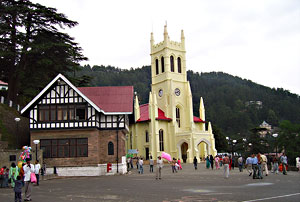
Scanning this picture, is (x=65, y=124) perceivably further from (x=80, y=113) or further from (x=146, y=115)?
(x=146, y=115)

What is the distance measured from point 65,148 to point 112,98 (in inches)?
241

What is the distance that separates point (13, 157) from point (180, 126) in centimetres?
3990

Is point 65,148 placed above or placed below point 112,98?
below

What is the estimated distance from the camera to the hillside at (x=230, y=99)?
433 ft

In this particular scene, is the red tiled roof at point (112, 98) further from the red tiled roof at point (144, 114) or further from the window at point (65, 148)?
the red tiled roof at point (144, 114)

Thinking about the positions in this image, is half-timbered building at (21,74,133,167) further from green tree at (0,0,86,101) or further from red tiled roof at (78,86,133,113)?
green tree at (0,0,86,101)

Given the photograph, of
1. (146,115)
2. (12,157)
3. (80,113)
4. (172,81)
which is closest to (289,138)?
(172,81)

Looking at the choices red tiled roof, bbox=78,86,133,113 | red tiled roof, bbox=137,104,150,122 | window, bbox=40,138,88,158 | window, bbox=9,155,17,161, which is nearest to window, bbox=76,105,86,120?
red tiled roof, bbox=78,86,133,113

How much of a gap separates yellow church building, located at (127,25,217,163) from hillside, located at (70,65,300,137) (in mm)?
56401

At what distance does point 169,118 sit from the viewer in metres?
59.9

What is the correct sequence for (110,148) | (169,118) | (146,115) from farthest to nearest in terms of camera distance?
(146,115), (169,118), (110,148)

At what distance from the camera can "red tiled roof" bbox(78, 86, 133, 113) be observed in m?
30.4

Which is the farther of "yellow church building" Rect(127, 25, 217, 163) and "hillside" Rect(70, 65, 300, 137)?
"hillside" Rect(70, 65, 300, 137)

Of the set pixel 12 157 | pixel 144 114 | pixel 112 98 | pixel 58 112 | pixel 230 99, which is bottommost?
pixel 12 157
